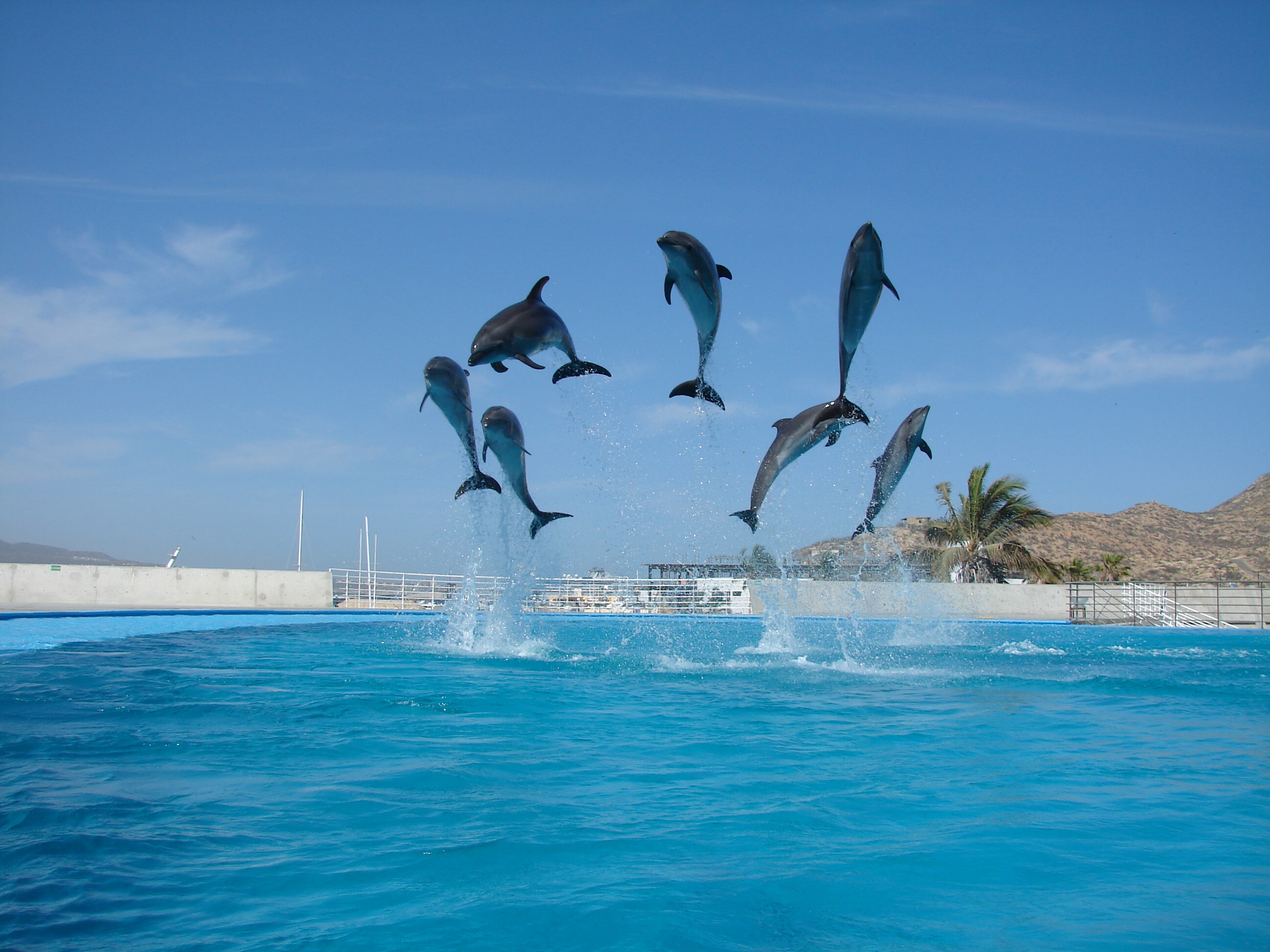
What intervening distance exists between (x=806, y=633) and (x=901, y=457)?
1017cm

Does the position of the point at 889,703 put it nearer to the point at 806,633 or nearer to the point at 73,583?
the point at 806,633

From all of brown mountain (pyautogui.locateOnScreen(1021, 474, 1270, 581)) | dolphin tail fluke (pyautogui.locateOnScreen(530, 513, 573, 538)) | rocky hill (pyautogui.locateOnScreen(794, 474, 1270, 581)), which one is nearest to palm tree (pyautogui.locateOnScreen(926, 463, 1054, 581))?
rocky hill (pyautogui.locateOnScreen(794, 474, 1270, 581))

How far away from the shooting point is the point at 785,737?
5.77 metres

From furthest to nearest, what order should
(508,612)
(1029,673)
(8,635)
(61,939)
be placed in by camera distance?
(508,612) → (8,635) → (1029,673) → (61,939)

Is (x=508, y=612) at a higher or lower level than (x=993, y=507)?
lower

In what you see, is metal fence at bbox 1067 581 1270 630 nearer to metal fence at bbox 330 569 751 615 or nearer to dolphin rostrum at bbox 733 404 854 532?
metal fence at bbox 330 569 751 615

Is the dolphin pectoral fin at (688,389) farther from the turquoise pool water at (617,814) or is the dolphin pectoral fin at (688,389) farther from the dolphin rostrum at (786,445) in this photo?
the turquoise pool water at (617,814)

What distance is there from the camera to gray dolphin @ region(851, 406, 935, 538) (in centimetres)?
782

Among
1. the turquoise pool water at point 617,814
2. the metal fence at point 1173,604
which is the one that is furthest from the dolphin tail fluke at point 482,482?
the metal fence at point 1173,604

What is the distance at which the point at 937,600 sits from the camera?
2158cm

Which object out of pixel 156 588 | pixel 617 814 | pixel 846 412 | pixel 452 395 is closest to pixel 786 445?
pixel 846 412

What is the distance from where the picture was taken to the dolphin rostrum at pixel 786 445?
687 centimetres

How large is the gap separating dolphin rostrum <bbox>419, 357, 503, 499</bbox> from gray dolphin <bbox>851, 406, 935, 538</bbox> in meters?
3.53

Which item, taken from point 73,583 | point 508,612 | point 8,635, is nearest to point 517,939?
point 508,612
